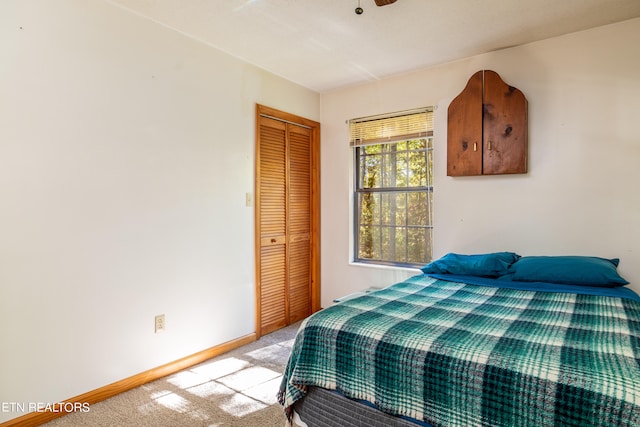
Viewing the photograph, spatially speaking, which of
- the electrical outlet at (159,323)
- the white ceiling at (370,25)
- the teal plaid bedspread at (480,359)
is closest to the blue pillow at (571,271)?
the teal plaid bedspread at (480,359)

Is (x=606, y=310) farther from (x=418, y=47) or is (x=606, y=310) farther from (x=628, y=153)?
(x=418, y=47)

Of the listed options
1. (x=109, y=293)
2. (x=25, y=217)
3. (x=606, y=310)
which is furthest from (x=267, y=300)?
(x=606, y=310)

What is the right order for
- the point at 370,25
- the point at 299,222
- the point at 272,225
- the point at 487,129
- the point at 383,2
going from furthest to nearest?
the point at 299,222 → the point at 272,225 → the point at 487,129 → the point at 370,25 → the point at 383,2

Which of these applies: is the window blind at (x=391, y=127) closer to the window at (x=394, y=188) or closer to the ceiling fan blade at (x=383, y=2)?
the window at (x=394, y=188)

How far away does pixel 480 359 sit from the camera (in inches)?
49.3

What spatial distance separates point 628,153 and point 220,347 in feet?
10.7

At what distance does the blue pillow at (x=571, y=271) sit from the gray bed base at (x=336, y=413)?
1.47 m

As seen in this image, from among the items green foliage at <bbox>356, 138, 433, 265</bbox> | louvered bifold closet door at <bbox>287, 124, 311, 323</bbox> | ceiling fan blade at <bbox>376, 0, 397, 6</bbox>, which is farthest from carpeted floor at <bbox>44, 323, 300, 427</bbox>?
ceiling fan blade at <bbox>376, 0, 397, 6</bbox>

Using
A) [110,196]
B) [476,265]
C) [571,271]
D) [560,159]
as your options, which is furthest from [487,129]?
[110,196]

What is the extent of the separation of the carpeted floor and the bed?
1.61 feet

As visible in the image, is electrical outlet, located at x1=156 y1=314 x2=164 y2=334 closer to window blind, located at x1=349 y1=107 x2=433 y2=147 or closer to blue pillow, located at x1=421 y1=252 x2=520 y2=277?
blue pillow, located at x1=421 y1=252 x2=520 y2=277

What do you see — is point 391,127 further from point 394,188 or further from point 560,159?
point 560,159

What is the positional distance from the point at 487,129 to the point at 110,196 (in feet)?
9.12

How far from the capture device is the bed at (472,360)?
1.11 metres
